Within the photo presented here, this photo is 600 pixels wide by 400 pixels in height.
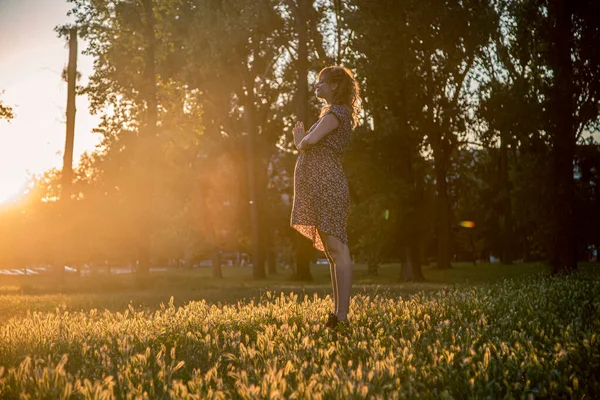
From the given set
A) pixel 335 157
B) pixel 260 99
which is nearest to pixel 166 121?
pixel 260 99

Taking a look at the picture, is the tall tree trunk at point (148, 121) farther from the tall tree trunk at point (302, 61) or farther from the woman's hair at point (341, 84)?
the woman's hair at point (341, 84)

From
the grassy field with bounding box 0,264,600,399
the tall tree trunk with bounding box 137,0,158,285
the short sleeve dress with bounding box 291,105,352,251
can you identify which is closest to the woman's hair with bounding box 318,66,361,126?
the short sleeve dress with bounding box 291,105,352,251

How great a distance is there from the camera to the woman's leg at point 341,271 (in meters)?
6.99

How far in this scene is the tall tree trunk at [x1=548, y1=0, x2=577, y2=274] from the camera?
19734 mm

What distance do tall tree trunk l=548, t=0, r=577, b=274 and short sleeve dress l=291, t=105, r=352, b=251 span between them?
14.1 metres

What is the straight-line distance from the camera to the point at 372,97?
26078mm

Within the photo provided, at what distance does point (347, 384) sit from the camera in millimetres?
3859

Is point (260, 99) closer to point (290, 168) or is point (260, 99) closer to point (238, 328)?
point (290, 168)

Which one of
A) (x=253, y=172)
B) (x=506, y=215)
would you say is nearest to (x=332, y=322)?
(x=253, y=172)

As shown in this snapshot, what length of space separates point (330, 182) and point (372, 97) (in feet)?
63.4

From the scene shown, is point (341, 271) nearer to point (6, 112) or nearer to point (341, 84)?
point (341, 84)

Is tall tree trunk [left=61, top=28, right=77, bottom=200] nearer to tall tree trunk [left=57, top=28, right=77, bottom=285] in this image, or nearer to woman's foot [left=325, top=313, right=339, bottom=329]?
tall tree trunk [left=57, top=28, right=77, bottom=285]

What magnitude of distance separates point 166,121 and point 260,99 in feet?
29.7

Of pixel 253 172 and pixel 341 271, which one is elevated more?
pixel 253 172
